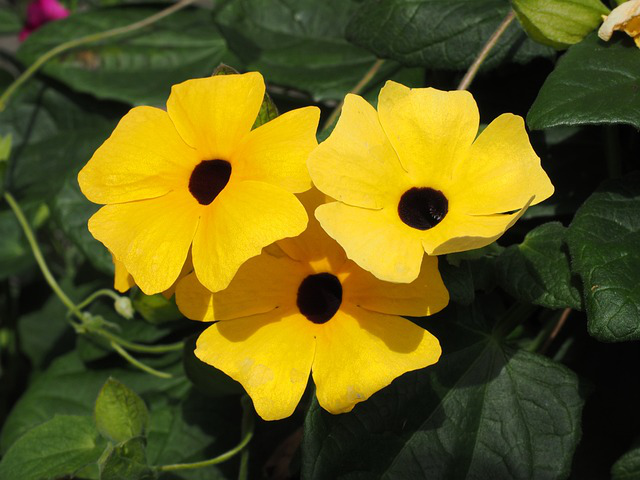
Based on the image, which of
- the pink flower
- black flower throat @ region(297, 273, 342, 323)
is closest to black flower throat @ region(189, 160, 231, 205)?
black flower throat @ region(297, 273, 342, 323)

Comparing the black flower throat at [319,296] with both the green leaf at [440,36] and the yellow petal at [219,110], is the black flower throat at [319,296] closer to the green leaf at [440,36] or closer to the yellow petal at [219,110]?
the yellow petal at [219,110]

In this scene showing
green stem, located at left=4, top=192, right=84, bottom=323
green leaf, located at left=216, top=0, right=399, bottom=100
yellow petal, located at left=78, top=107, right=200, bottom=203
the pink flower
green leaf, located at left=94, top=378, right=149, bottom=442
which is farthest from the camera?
the pink flower

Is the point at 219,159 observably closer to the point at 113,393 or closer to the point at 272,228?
the point at 272,228

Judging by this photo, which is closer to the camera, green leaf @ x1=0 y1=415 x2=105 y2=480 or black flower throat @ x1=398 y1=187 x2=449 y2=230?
black flower throat @ x1=398 y1=187 x2=449 y2=230

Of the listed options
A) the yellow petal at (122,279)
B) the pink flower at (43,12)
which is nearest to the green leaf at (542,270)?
the yellow petal at (122,279)

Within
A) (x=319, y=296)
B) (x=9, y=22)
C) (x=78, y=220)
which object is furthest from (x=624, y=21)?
(x=9, y=22)

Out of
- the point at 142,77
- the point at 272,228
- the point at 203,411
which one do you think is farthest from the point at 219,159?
the point at 142,77

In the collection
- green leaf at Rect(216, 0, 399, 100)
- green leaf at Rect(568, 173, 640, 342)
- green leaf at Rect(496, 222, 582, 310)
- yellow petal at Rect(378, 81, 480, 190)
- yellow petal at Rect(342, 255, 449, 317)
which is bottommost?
green leaf at Rect(216, 0, 399, 100)

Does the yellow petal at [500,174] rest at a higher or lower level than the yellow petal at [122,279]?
higher

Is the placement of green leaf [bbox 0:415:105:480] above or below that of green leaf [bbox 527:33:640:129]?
below

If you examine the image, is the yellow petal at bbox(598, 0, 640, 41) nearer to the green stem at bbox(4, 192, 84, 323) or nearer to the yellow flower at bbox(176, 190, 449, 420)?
the yellow flower at bbox(176, 190, 449, 420)
